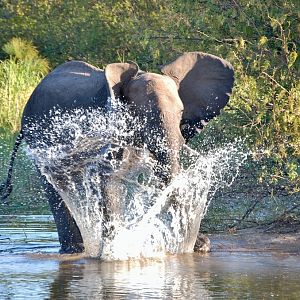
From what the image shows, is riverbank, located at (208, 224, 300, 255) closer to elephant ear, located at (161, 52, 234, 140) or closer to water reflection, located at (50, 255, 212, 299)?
water reflection, located at (50, 255, 212, 299)

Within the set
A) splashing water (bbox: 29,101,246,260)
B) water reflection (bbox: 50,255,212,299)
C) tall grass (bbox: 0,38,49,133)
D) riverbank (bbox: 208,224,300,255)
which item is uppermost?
tall grass (bbox: 0,38,49,133)

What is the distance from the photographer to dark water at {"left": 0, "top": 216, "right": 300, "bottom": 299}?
21.0 ft

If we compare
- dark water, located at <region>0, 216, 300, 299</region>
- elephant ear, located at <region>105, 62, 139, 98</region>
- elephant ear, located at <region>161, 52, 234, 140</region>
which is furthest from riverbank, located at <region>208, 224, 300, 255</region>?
elephant ear, located at <region>105, 62, 139, 98</region>

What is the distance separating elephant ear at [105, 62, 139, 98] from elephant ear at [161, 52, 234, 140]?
0.45 meters

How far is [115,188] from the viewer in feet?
26.9

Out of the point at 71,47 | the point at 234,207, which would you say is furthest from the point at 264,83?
the point at 71,47

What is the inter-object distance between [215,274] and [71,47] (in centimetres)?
2000

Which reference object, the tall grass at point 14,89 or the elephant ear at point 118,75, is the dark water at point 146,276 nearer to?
the elephant ear at point 118,75

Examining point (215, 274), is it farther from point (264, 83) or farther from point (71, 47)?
point (71, 47)

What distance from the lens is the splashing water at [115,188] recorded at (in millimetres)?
7898

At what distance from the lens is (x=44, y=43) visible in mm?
27438

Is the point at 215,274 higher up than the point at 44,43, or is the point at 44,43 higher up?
the point at 44,43

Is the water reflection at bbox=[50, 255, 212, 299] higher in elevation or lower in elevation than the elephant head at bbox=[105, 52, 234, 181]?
lower

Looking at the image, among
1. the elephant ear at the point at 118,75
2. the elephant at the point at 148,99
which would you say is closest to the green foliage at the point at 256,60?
the elephant at the point at 148,99
